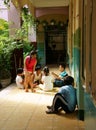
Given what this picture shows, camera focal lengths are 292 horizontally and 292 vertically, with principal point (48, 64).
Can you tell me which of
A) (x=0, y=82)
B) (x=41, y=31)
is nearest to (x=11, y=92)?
(x=0, y=82)

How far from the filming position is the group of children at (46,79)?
295 inches

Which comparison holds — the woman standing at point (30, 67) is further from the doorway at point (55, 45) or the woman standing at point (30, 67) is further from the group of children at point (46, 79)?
the doorway at point (55, 45)

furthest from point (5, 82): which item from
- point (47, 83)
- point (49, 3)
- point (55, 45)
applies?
point (55, 45)

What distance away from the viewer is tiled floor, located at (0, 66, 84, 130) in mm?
4664

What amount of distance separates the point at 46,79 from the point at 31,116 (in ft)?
7.43

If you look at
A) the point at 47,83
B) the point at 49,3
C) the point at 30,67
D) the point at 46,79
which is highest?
the point at 49,3

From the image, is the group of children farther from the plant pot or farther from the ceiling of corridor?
the ceiling of corridor

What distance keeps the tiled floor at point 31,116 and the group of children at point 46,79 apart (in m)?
0.51

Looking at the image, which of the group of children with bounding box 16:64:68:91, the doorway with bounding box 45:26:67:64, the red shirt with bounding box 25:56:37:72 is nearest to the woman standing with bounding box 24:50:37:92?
the red shirt with bounding box 25:56:37:72

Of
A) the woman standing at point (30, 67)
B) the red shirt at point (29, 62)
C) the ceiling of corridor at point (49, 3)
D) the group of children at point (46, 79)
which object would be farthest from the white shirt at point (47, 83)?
the ceiling of corridor at point (49, 3)

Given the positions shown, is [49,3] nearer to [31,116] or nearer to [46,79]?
[46,79]

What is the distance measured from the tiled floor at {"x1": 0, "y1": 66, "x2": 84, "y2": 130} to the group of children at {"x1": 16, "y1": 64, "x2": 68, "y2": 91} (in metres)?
0.51

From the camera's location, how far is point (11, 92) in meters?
7.51

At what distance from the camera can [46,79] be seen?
7.43 m
